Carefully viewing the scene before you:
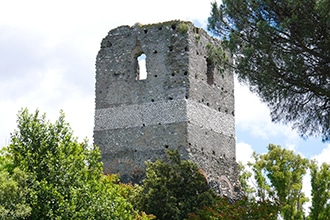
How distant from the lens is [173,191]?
19453mm

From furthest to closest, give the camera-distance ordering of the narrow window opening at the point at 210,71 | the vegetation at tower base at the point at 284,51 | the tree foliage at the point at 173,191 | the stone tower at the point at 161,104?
the narrow window opening at the point at 210,71
the stone tower at the point at 161,104
the tree foliage at the point at 173,191
the vegetation at tower base at the point at 284,51

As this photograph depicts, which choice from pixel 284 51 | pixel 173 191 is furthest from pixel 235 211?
pixel 284 51

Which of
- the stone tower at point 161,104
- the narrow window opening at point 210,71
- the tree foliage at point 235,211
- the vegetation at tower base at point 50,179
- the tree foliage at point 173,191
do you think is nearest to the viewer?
the vegetation at tower base at point 50,179

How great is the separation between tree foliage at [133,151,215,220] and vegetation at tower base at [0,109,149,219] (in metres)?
3.09

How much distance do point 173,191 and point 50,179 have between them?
5341 mm

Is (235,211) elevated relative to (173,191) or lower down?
lower down

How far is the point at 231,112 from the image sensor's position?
83.2ft

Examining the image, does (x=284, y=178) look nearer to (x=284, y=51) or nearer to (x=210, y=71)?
(x=210, y=71)

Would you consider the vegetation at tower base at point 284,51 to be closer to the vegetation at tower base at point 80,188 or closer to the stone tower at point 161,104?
the vegetation at tower base at point 80,188

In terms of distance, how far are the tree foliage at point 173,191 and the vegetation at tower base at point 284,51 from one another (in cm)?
314

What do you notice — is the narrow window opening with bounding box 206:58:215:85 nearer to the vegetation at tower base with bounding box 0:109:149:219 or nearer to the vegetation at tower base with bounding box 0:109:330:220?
the vegetation at tower base with bounding box 0:109:330:220

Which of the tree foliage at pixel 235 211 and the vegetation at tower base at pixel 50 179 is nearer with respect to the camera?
the vegetation at tower base at pixel 50 179

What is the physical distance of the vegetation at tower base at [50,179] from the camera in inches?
562

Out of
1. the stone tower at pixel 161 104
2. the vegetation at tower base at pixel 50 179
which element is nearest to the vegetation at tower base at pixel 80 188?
the vegetation at tower base at pixel 50 179
